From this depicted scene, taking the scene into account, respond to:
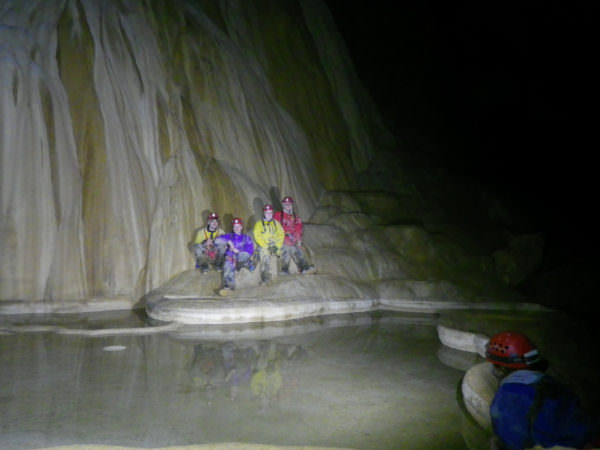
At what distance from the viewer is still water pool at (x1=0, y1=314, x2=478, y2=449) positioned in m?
3.88

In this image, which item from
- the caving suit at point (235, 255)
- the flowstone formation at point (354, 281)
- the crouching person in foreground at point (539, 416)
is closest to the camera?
the crouching person in foreground at point (539, 416)

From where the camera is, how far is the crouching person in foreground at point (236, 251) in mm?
9836

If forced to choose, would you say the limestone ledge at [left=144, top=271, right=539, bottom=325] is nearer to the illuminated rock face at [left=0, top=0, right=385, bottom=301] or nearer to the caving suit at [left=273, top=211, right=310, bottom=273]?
the caving suit at [left=273, top=211, right=310, bottom=273]

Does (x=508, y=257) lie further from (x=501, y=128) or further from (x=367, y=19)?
(x=367, y=19)

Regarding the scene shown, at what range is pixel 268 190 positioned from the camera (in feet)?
44.1

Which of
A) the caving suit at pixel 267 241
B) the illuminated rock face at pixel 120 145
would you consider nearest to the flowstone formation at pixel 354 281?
the caving suit at pixel 267 241

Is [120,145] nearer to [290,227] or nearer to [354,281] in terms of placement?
[290,227]

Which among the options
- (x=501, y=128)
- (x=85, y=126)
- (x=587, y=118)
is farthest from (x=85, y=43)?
(x=587, y=118)

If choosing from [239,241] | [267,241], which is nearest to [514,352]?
[239,241]

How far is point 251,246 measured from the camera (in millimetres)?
10422

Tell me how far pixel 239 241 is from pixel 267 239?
2.06ft

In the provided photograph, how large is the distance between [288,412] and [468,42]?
88.7 ft

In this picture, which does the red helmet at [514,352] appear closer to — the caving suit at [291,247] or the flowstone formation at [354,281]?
the flowstone formation at [354,281]

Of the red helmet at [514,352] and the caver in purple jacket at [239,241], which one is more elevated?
the caver in purple jacket at [239,241]
